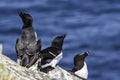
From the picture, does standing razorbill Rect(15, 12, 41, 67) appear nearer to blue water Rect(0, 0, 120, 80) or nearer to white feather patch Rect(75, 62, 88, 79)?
white feather patch Rect(75, 62, 88, 79)

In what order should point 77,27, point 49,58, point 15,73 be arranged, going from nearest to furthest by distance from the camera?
point 15,73 → point 49,58 → point 77,27

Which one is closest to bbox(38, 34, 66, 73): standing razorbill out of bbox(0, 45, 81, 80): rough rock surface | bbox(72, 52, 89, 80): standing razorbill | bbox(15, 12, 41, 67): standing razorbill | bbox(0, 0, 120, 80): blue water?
bbox(15, 12, 41, 67): standing razorbill

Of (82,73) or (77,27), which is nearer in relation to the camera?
(82,73)

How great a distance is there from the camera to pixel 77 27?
3136 centimetres

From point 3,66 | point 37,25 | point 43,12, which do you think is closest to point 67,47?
point 37,25

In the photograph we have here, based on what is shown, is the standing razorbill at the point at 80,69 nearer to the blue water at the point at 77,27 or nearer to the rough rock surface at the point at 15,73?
the rough rock surface at the point at 15,73

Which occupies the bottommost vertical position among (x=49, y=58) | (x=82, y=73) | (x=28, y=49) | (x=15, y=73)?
(x=82, y=73)

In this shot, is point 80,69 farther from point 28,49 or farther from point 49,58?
point 28,49

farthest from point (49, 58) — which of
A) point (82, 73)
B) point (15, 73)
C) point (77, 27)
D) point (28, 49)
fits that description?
point (77, 27)

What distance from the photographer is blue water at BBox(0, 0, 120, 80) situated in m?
27.9

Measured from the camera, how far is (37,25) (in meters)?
31.9

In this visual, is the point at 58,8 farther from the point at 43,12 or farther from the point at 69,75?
the point at 69,75

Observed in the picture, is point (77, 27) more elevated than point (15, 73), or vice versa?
point (15, 73)

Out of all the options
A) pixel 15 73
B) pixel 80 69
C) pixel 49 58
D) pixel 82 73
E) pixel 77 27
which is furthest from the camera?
pixel 77 27
